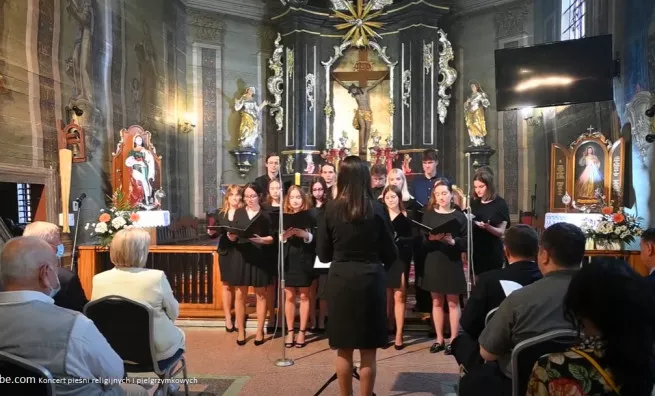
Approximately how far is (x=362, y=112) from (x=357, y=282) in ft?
33.3

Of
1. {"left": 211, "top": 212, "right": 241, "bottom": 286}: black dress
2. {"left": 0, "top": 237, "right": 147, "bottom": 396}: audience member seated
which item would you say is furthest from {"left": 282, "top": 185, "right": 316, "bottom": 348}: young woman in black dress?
{"left": 0, "top": 237, "right": 147, "bottom": 396}: audience member seated

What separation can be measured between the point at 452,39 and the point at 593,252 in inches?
331

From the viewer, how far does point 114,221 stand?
20.0 feet

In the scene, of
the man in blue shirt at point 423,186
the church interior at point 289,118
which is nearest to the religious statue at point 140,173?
the church interior at point 289,118

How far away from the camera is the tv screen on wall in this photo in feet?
24.7

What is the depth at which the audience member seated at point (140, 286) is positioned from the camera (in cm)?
304

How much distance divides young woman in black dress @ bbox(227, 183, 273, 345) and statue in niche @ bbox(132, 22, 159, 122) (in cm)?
520

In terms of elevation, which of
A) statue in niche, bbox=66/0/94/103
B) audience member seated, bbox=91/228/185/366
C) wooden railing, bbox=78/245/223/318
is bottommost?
wooden railing, bbox=78/245/223/318

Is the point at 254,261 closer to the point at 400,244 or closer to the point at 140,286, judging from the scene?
the point at 400,244

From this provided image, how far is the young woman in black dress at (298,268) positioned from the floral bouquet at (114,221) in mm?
2332

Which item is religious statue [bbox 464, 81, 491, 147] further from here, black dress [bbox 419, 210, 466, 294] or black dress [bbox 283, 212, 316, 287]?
black dress [bbox 283, 212, 316, 287]

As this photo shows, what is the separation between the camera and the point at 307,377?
4156mm

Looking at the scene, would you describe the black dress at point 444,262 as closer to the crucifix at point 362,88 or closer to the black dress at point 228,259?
the black dress at point 228,259

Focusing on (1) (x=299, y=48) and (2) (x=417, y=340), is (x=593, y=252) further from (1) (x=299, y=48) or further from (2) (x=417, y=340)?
(1) (x=299, y=48)
